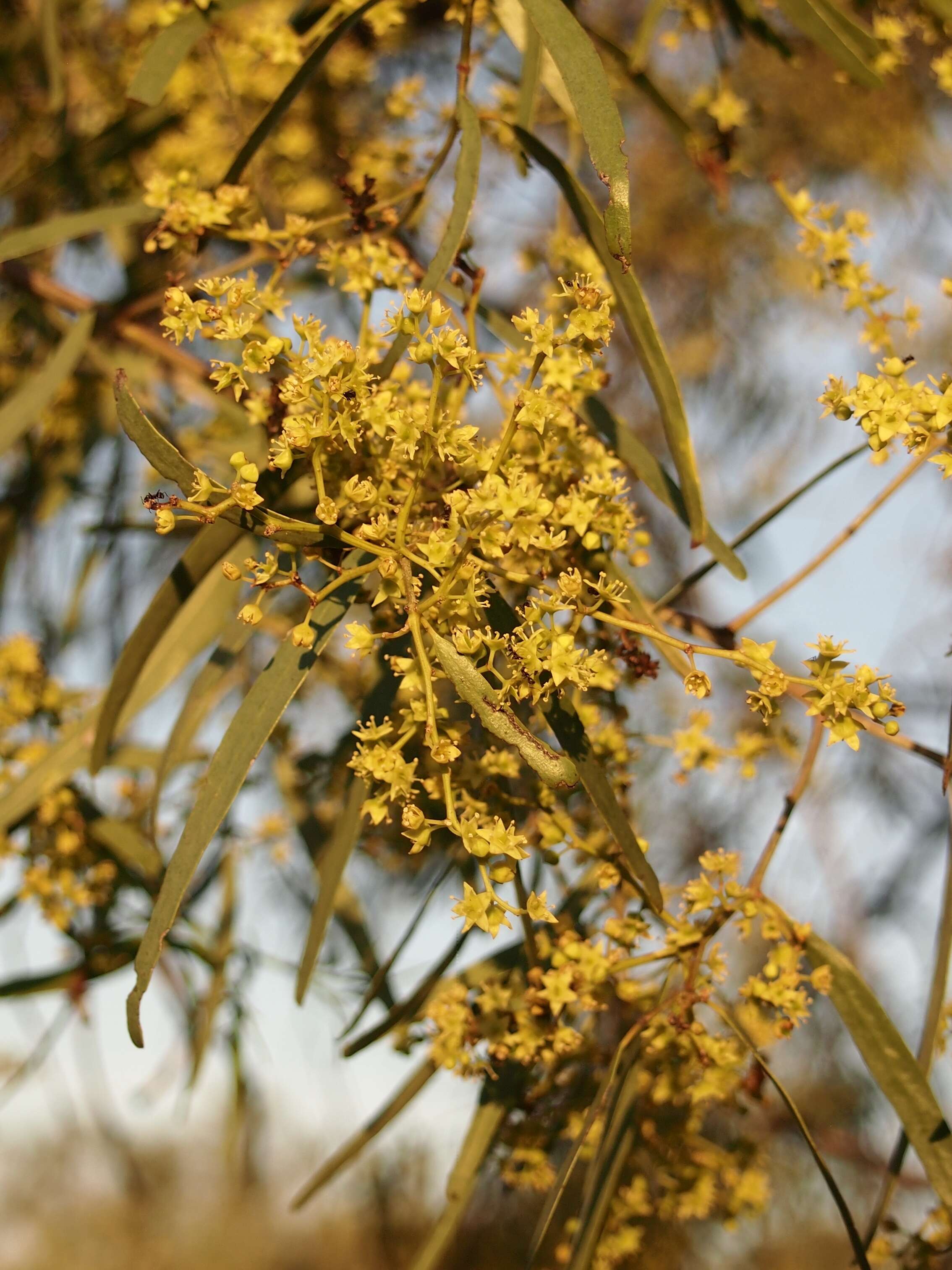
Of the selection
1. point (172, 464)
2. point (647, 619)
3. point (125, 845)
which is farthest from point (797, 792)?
point (125, 845)

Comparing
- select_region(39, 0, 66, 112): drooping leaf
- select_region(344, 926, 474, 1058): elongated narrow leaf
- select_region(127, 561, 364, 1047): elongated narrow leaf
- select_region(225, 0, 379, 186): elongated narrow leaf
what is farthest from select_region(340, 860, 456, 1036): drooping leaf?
select_region(39, 0, 66, 112): drooping leaf

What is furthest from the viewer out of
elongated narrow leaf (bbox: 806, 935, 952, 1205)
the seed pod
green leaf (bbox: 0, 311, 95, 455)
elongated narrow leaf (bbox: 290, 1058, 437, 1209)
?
green leaf (bbox: 0, 311, 95, 455)

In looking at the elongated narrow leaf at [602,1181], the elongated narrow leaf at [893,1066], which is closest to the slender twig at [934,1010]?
the elongated narrow leaf at [893,1066]

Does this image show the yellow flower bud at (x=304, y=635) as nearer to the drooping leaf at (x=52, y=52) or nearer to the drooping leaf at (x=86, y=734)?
the drooping leaf at (x=86, y=734)

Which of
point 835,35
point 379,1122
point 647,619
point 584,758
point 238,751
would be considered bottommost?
point 379,1122

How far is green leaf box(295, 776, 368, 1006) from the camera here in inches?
40.2

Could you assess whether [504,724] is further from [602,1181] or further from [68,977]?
[68,977]

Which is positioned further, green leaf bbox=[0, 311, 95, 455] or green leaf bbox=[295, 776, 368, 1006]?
green leaf bbox=[0, 311, 95, 455]

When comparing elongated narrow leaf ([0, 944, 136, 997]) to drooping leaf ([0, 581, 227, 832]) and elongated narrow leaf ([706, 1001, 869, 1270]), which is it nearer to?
drooping leaf ([0, 581, 227, 832])

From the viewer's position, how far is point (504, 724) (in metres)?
0.74

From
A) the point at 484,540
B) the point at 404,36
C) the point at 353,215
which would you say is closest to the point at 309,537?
the point at 484,540

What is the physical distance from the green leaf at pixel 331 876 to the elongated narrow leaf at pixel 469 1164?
1.02ft

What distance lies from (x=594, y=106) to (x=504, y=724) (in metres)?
0.46

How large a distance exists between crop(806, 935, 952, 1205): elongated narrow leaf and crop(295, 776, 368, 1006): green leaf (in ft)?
1.50
